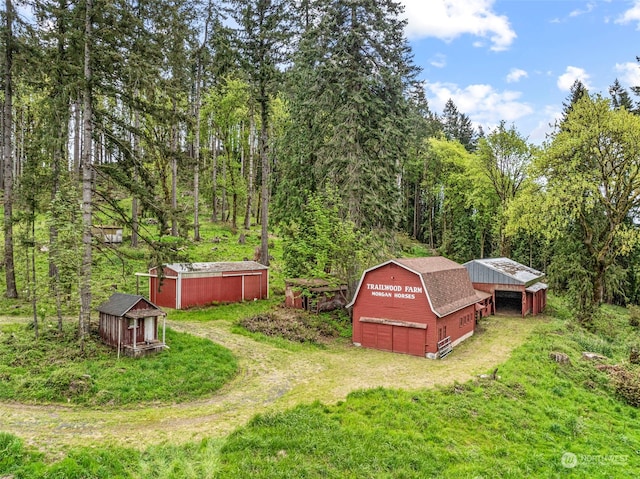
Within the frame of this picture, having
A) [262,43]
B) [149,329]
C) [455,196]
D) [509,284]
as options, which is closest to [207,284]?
[149,329]

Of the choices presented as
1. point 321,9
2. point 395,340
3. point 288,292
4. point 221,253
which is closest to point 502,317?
point 395,340

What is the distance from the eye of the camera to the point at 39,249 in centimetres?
2839

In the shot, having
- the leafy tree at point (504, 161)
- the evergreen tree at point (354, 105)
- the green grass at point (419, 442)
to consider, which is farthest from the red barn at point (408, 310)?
the leafy tree at point (504, 161)

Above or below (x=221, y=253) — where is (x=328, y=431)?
below

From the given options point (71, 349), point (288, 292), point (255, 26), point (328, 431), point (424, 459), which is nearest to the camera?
point (424, 459)

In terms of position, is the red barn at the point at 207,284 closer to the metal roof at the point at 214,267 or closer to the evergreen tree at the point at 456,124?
the metal roof at the point at 214,267

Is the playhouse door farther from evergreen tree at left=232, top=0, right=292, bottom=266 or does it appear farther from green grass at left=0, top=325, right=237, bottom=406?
evergreen tree at left=232, top=0, right=292, bottom=266

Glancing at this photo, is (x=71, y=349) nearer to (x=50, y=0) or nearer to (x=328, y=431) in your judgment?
(x=328, y=431)

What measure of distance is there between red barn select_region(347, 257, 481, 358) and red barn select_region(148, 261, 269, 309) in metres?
7.77

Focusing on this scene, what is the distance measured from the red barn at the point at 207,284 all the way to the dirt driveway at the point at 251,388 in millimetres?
3118

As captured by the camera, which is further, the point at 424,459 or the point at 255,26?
the point at 255,26

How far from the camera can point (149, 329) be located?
1573cm

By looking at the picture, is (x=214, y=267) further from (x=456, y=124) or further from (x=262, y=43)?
(x=456, y=124)

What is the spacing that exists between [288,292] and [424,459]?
1557 cm
